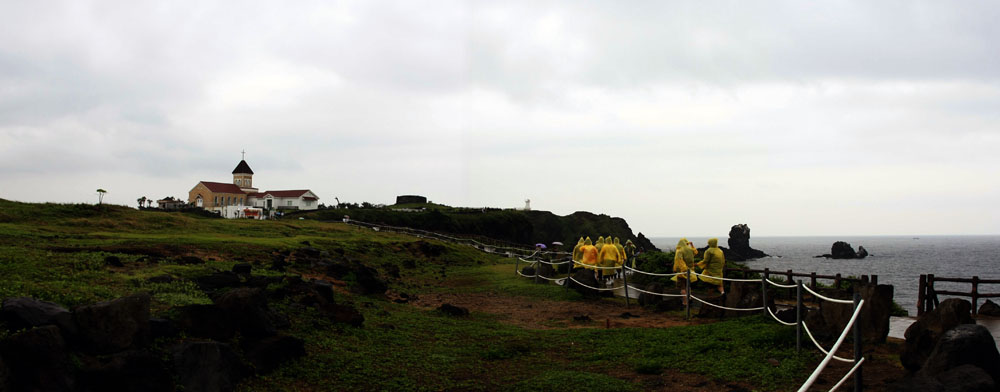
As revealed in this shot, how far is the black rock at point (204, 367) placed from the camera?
24.0ft

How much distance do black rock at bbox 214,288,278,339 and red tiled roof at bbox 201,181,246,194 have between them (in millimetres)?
86622

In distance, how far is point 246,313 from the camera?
9.10 m

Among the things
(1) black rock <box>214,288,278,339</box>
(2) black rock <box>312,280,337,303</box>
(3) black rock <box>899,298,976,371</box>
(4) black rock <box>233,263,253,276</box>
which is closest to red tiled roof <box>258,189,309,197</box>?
(4) black rock <box>233,263,253,276</box>

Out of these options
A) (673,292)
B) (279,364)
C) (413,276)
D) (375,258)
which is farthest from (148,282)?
(375,258)

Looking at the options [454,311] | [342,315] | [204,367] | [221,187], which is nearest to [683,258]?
[454,311]

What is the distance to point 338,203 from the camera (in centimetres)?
9906

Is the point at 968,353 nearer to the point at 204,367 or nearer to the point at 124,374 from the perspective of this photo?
the point at 204,367

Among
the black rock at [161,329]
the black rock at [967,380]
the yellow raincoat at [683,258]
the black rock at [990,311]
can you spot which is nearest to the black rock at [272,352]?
the black rock at [161,329]

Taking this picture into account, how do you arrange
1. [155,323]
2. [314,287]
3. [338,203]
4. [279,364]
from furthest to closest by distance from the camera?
[338,203] < [314,287] < [279,364] < [155,323]

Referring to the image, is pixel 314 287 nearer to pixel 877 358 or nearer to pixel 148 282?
pixel 148 282

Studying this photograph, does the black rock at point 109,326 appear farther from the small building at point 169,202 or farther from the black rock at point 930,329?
the small building at point 169,202

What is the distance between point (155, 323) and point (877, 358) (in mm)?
10685

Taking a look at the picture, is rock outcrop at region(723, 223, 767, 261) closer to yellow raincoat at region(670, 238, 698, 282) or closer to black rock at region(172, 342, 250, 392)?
yellow raincoat at region(670, 238, 698, 282)

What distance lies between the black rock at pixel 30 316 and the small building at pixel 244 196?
82.0 meters
